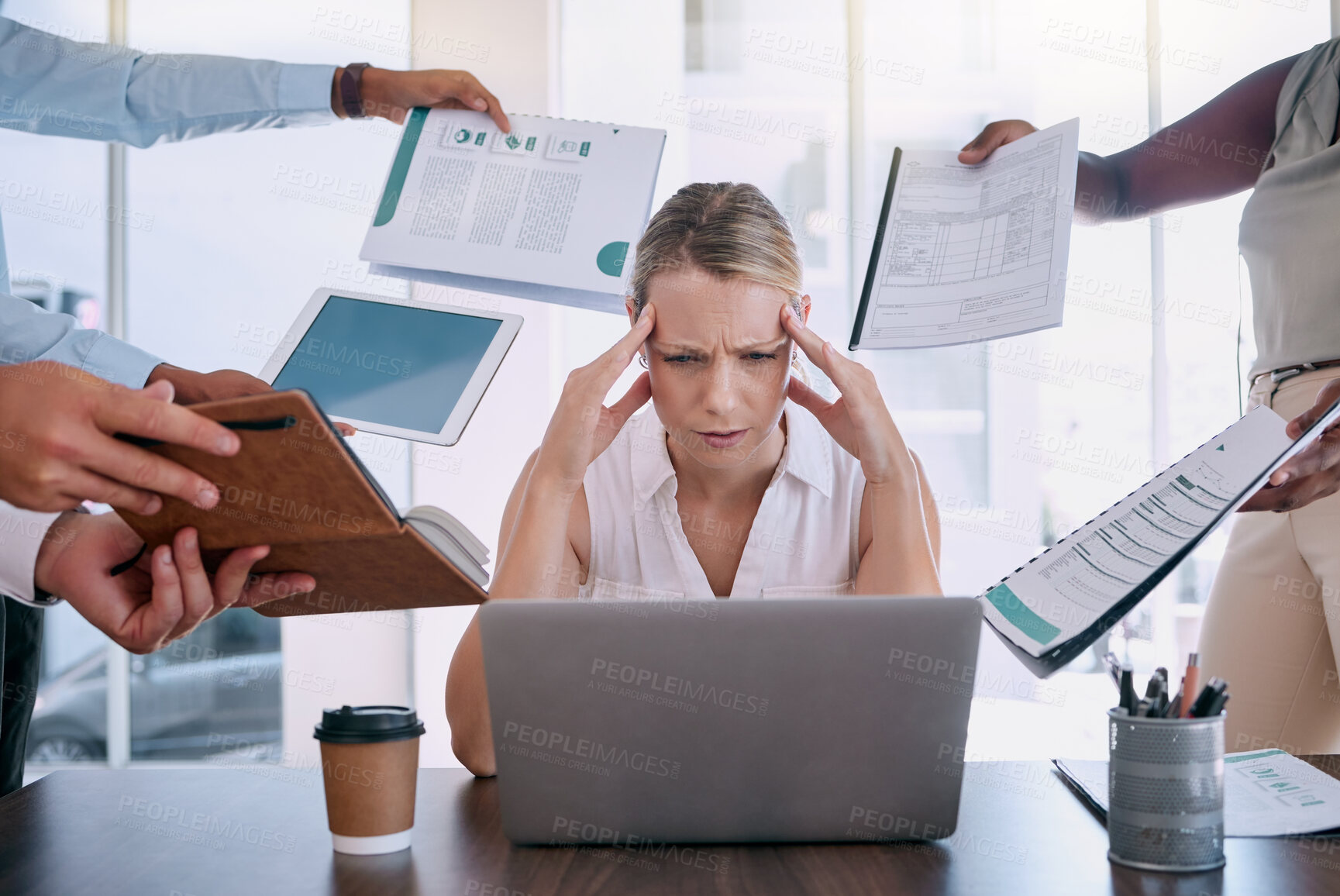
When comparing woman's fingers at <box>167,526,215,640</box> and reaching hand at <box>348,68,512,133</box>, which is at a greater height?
reaching hand at <box>348,68,512,133</box>

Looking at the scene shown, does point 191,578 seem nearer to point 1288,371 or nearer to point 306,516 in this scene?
point 306,516

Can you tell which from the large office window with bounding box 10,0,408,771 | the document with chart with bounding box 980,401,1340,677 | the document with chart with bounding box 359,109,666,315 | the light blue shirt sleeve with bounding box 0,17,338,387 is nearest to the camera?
the document with chart with bounding box 980,401,1340,677

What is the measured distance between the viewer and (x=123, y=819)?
93 cm

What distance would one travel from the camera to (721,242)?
158cm

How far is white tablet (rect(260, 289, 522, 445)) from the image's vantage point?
4.50 ft

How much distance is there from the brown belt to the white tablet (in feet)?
3.74

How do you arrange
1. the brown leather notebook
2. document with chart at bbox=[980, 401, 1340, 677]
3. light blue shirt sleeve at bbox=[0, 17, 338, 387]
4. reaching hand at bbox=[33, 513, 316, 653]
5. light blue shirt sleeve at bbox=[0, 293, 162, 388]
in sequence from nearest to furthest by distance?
the brown leather notebook → document with chart at bbox=[980, 401, 1340, 677] → reaching hand at bbox=[33, 513, 316, 653] → light blue shirt sleeve at bbox=[0, 293, 162, 388] → light blue shirt sleeve at bbox=[0, 17, 338, 387]

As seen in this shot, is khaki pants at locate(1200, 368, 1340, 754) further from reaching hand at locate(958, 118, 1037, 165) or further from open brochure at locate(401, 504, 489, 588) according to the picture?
open brochure at locate(401, 504, 489, 588)

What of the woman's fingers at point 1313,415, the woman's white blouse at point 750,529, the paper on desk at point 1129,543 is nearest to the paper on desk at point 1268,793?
the paper on desk at point 1129,543

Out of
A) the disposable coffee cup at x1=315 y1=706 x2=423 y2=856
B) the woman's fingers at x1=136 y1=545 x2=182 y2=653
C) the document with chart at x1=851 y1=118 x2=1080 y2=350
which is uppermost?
the document with chart at x1=851 y1=118 x2=1080 y2=350

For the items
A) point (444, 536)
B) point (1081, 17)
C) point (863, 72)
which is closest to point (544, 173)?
point (444, 536)

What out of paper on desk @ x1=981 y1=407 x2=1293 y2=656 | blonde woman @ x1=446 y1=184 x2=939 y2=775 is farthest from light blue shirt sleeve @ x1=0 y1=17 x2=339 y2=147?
paper on desk @ x1=981 y1=407 x2=1293 y2=656

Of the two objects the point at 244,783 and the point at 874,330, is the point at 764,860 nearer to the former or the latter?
the point at 244,783

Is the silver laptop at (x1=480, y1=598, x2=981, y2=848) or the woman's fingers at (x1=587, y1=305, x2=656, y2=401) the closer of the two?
the silver laptop at (x1=480, y1=598, x2=981, y2=848)
